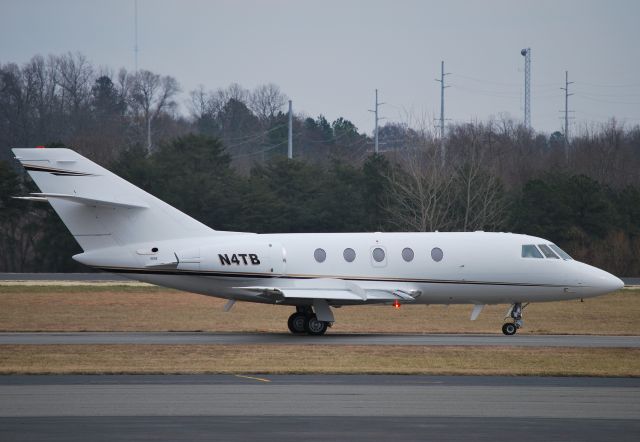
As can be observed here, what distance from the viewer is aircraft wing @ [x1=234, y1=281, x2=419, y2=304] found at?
27.5 meters

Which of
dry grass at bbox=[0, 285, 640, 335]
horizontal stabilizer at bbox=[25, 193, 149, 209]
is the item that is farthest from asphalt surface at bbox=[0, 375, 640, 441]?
dry grass at bbox=[0, 285, 640, 335]

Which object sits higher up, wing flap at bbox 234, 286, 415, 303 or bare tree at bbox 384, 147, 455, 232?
bare tree at bbox 384, 147, 455, 232

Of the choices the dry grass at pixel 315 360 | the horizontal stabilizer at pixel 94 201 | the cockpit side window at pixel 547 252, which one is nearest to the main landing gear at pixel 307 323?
the dry grass at pixel 315 360

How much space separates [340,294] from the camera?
27750mm

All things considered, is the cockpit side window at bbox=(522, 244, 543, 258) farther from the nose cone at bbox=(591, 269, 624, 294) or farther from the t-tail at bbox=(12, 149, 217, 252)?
the t-tail at bbox=(12, 149, 217, 252)

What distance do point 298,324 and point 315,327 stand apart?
60cm

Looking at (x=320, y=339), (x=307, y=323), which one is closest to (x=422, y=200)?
(x=307, y=323)

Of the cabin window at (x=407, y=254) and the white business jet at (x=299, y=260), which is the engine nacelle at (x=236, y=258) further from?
the cabin window at (x=407, y=254)

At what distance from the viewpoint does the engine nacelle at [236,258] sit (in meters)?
28.0

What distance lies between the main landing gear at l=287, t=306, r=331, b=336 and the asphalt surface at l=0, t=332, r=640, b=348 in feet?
0.79

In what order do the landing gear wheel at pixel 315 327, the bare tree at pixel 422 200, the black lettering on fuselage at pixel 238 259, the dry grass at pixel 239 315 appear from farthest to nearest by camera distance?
the bare tree at pixel 422 200 < the dry grass at pixel 239 315 < the landing gear wheel at pixel 315 327 < the black lettering on fuselage at pixel 238 259

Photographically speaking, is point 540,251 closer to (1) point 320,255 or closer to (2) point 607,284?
(2) point 607,284

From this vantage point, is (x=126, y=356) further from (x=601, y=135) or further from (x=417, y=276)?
(x=601, y=135)

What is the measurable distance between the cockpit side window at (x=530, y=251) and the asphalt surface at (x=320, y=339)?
2.08 m
